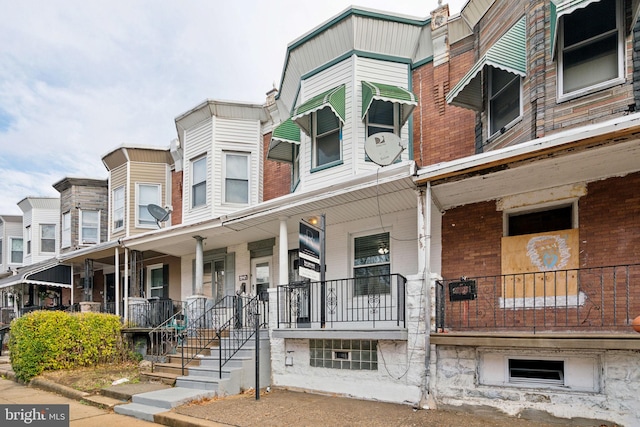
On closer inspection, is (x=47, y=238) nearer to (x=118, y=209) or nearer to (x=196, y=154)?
(x=118, y=209)

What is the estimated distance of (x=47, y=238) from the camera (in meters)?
24.3

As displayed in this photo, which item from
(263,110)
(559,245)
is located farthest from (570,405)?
(263,110)

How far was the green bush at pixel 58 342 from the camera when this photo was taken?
10.6m

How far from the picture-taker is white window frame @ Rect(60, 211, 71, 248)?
2056 cm

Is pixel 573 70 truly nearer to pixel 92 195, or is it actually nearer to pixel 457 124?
pixel 457 124

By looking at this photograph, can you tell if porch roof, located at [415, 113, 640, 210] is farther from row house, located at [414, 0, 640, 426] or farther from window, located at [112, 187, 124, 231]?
window, located at [112, 187, 124, 231]

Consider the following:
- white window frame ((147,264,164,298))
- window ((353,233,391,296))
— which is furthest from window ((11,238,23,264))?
window ((353,233,391,296))

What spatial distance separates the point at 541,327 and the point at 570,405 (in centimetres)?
156

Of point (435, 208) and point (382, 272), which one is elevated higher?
point (435, 208)

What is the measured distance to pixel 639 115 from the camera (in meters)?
5.51

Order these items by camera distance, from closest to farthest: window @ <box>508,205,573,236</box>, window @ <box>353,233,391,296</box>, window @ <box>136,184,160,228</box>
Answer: window @ <box>508,205,573,236</box> → window @ <box>353,233,391,296</box> → window @ <box>136,184,160,228</box>

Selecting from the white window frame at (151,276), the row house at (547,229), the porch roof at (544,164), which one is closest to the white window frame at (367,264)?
the row house at (547,229)

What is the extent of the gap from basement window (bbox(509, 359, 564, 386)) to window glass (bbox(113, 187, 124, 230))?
1521cm

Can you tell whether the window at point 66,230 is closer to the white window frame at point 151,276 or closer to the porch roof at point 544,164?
the white window frame at point 151,276
